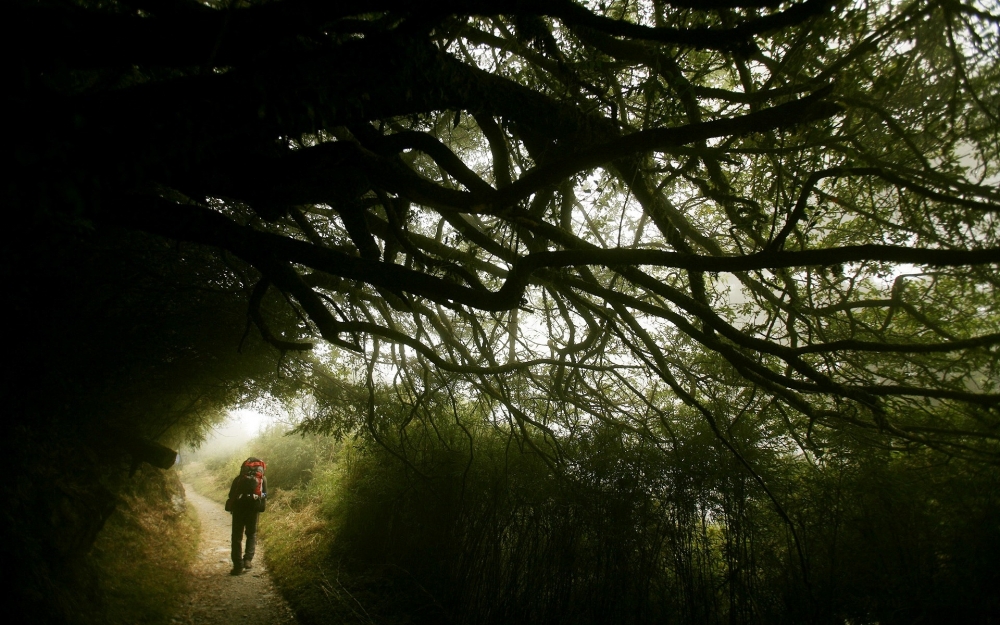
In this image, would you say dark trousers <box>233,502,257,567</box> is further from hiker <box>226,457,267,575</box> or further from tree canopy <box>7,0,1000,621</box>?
tree canopy <box>7,0,1000,621</box>

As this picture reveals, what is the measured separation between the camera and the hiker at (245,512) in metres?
5.71

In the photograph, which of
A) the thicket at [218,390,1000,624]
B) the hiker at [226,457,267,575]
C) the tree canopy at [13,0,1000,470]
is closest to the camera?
the tree canopy at [13,0,1000,470]

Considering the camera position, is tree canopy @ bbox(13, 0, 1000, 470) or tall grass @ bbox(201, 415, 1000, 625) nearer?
tree canopy @ bbox(13, 0, 1000, 470)

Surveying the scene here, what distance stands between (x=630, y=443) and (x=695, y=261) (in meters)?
2.52

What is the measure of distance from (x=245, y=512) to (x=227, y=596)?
1234 millimetres

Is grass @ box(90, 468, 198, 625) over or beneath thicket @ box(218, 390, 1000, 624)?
beneath

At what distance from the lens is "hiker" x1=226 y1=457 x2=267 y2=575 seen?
5.71 m

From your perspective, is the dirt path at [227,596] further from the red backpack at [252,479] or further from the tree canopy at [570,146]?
the tree canopy at [570,146]

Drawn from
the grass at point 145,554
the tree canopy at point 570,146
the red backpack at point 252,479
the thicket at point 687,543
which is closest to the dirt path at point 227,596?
the grass at point 145,554

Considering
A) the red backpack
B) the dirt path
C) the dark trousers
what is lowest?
the dirt path

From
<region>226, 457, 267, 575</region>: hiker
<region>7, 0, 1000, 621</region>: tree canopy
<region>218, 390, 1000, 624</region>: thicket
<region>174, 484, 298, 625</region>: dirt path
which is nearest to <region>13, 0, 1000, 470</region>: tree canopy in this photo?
<region>7, 0, 1000, 621</region>: tree canopy

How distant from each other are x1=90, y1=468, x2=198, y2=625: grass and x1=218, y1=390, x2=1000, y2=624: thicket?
132 cm

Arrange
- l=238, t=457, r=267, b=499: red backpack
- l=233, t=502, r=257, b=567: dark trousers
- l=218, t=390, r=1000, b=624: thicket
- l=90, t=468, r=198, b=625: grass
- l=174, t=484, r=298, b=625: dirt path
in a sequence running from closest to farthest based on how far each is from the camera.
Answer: l=218, t=390, r=1000, b=624: thicket
l=90, t=468, r=198, b=625: grass
l=174, t=484, r=298, b=625: dirt path
l=233, t=502, r=257, b=567: dark trousers
l=238, t=457, r=267, b=499: red backpack

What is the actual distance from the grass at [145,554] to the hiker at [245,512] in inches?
23.3
